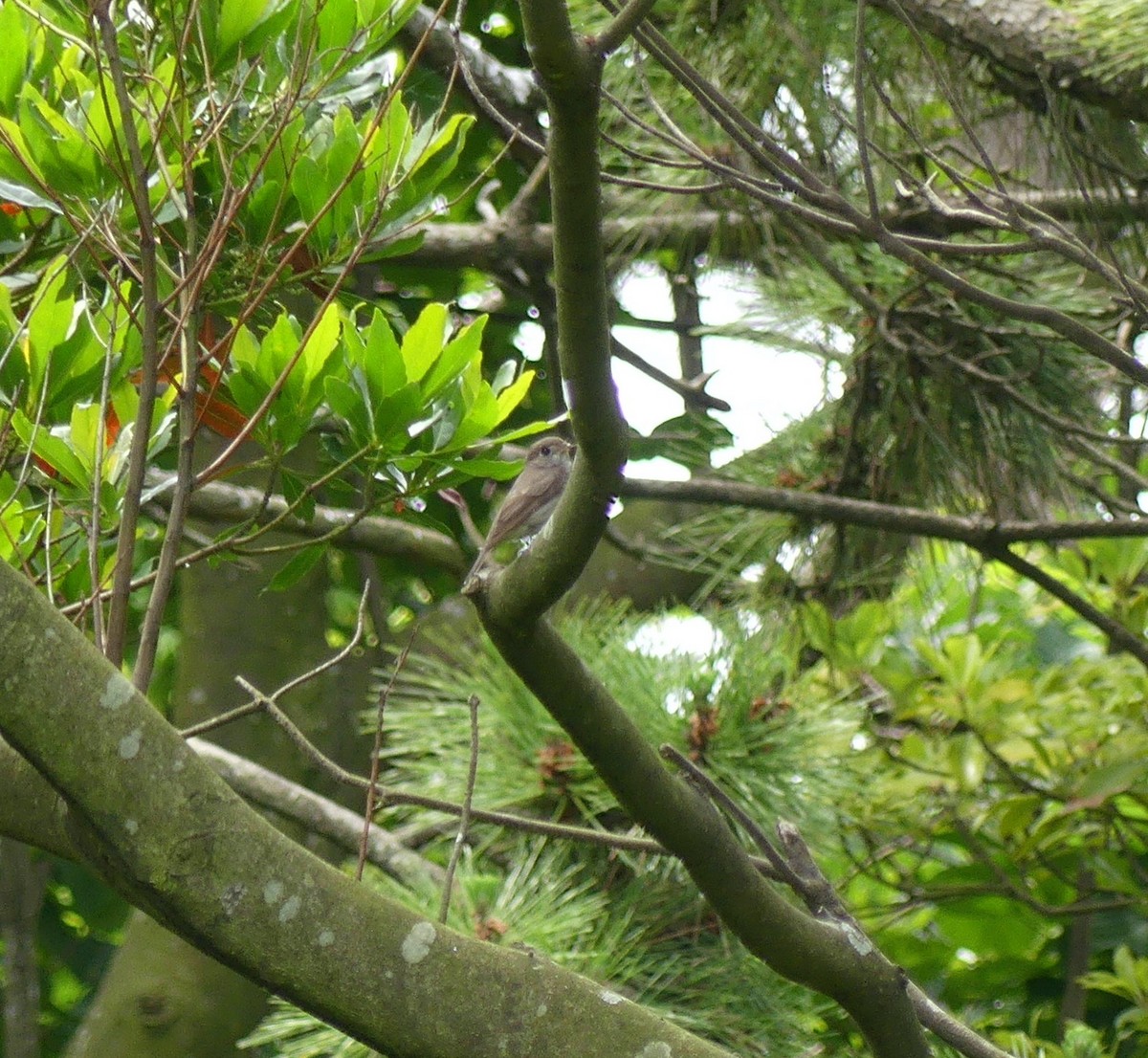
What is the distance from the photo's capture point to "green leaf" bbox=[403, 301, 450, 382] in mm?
1225

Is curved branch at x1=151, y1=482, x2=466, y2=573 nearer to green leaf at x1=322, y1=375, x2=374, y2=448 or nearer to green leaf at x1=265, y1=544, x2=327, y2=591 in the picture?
green leaf at x1=265, y1=544, x2=327, y2=591

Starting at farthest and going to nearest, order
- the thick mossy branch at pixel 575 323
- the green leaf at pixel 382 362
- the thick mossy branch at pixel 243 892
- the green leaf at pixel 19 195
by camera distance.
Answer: the green leaf at pixel 19 195, the green leaf at pixel 382 362, the thick mossy branch at pixel 243 892, the thick mossy branch at pixel 575 323

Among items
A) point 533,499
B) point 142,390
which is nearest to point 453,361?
point 142,390

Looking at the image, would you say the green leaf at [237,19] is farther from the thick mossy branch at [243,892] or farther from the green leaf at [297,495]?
the thick mossy branch at [243,892]

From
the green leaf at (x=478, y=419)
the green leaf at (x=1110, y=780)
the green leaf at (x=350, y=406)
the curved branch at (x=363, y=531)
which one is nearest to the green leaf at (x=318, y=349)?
the green leaf at (x=350, y=406)

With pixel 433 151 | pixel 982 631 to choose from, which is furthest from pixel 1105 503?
pixel 433 151

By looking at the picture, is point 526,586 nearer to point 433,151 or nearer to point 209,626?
point 433,151

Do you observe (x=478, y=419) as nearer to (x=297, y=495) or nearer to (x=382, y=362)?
(x=382, y=362)

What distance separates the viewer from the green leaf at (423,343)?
1225 mm

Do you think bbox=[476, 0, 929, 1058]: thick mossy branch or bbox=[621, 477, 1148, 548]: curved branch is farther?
bbox=[621, 477, 1148, 548]: curved branch

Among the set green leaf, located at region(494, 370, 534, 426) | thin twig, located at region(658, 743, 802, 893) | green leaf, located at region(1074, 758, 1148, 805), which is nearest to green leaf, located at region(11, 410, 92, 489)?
green leaf, located at region(494, 370, 534, 426)

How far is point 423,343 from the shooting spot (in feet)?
4.04

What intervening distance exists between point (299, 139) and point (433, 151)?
129mm

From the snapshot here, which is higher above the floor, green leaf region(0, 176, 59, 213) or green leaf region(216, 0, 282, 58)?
green leaf region(216, 0, 282, 58)
